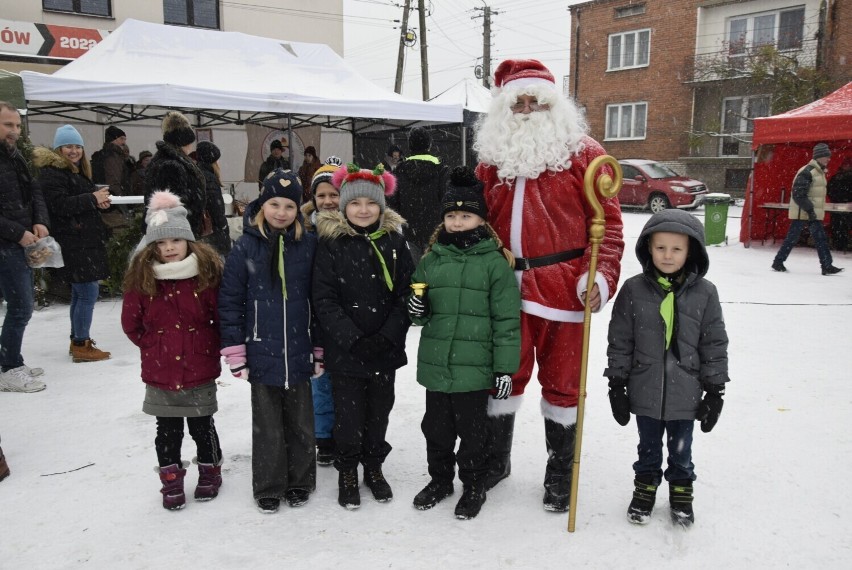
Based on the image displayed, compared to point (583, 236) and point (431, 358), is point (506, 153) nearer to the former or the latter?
point (583, 236)

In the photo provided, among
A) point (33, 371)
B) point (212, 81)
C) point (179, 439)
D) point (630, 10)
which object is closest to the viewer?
point (179, 439)

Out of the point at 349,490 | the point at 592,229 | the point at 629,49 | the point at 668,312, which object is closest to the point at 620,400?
the point at 668,312

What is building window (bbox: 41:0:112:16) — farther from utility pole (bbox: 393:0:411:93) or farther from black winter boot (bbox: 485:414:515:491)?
black winter boot (bbox: 485:414:515:491)

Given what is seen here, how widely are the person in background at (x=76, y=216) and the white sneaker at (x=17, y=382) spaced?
0.65 m

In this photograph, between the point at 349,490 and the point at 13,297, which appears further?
the point at 13,297

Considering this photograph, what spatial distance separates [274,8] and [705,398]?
1928 centimetres

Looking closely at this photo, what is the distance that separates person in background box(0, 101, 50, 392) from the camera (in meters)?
4.08

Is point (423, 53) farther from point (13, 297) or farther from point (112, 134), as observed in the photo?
point (13, 297)

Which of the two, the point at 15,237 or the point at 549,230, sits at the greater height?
the point at 549,230

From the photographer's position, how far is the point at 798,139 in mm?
9922

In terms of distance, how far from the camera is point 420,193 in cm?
582

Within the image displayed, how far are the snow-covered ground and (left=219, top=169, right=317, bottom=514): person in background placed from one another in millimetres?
282

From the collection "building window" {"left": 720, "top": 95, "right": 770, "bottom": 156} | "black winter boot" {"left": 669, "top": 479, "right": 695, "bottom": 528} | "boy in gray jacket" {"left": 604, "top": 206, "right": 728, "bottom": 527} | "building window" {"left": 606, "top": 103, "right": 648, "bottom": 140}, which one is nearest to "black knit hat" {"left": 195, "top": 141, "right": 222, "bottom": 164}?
"boy in gray jacket" {"left": 604, "top": 206, "right": 728, "bottom": 527}

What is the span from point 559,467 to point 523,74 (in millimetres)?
1906
